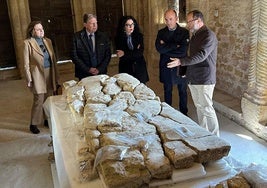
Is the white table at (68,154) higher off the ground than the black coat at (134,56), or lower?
lower

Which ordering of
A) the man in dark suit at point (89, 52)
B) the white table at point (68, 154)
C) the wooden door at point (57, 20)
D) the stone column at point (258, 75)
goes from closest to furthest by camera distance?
1. the white table at point (68, 154)
2. the stone column at point (258, 75)
3. the man in dark suit at point (89, 52)
4. the wooden door at point (57, 20)

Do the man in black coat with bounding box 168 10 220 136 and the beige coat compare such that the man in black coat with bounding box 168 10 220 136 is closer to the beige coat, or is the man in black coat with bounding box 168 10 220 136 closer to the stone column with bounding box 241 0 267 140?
the stone column with bounding box 241 0 267 140

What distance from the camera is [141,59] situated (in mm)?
4758

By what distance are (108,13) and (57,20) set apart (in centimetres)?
133

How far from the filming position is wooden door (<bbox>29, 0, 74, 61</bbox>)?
7860mm

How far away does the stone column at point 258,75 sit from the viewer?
4203 mm

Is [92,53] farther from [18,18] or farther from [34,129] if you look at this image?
[18,18]

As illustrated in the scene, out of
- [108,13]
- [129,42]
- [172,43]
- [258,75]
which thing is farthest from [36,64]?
[108,13]

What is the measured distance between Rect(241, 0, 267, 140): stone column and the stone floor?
7.3 inches

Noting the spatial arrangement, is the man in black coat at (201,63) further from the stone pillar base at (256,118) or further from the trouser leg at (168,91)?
the trouser leg at (168,91)

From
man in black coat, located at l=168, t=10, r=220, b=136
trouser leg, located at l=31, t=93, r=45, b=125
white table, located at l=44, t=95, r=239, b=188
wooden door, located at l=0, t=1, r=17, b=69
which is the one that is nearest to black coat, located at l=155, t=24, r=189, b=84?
man in black coat, located at l=168, t=10, r=220, b=136

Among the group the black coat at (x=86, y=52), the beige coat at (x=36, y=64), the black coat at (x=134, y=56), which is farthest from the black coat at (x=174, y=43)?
the beige coat at (x=36, y=64)

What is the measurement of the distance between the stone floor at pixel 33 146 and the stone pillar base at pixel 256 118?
3.5 inches

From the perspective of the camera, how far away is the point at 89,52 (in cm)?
451
